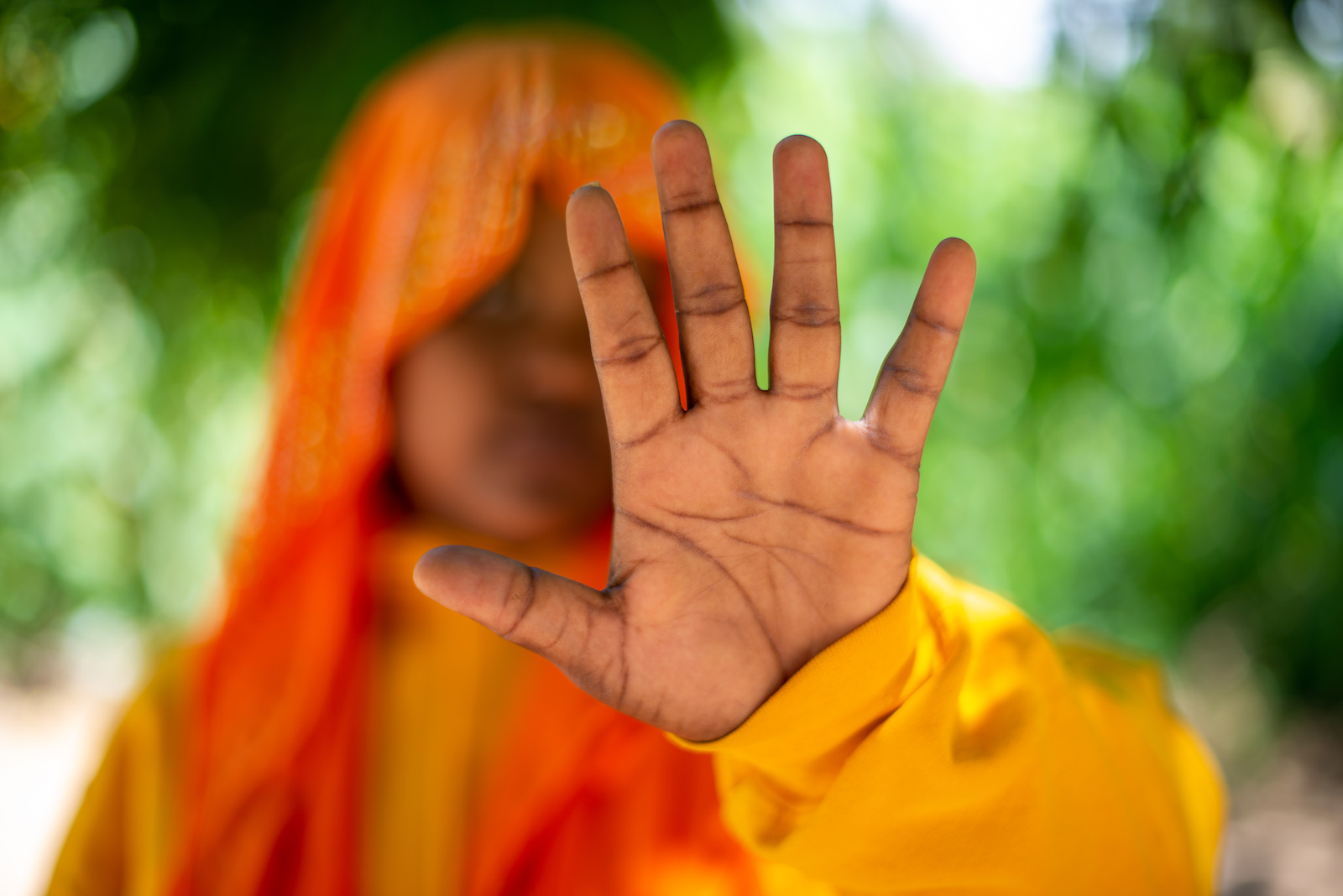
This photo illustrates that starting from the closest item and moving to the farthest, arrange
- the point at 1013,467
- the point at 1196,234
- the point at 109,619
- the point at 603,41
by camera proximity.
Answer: the point at 603,41, the point at 1196,234, the point at 1013,467, the point at 109,619

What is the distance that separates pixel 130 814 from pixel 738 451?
0.68 meters

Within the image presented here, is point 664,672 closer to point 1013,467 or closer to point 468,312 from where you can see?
point 468,312

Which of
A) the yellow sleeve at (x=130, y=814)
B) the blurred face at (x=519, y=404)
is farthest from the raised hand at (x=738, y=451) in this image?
the yellow sleeve at (x=130, y=814)

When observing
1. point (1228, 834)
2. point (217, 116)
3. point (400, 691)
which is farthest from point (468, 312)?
point (1228, 834)

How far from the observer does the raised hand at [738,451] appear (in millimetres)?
458

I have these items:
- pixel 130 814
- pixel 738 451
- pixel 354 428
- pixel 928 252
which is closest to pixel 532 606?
pixel 738 451

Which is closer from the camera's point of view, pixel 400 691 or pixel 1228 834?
pixel 400 691

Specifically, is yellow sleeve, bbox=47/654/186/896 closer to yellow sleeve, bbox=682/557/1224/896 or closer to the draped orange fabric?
the draped orange fabric

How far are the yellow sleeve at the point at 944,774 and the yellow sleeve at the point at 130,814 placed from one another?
1.78ft

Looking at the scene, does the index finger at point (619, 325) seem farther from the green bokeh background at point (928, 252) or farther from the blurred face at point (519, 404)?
the green bokeh background at point (928, 252)

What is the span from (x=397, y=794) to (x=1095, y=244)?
1370mm

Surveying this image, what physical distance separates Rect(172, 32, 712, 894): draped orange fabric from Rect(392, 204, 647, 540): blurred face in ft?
0.09

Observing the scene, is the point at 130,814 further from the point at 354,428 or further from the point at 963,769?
the point at 963,769

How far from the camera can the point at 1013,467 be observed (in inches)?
66.5
